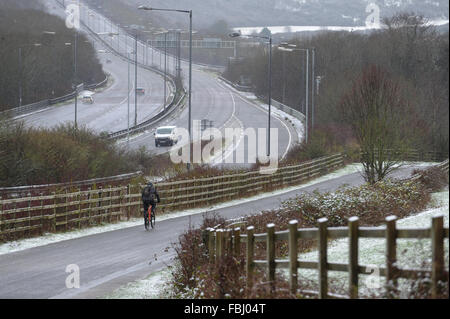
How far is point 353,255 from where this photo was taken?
8375 mm

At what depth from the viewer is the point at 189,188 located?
3412cm

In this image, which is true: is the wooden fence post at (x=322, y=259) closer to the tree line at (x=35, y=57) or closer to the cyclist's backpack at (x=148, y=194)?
the cyclist's backpack at (x=148, y=194)

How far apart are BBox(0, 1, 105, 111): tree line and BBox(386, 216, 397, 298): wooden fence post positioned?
73380mm

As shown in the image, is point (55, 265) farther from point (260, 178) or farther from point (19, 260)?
point (260, 178)

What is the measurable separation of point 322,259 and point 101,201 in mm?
19309

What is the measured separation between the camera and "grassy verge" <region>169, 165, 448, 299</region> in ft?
34.2

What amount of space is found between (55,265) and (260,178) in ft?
82.2

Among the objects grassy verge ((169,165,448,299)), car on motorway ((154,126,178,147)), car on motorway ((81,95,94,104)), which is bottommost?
car on motorway ((154,126,178,147))

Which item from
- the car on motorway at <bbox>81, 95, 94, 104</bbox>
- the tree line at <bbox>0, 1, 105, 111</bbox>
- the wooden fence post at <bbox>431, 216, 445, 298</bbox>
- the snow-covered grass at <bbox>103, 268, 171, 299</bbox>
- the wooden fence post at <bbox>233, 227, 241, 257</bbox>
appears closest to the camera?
the wooden fence post at <bbox>431, 216, 445, 298</bbox>

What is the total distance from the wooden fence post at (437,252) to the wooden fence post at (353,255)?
112cm

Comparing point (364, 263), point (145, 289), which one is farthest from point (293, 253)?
point (145, 289)

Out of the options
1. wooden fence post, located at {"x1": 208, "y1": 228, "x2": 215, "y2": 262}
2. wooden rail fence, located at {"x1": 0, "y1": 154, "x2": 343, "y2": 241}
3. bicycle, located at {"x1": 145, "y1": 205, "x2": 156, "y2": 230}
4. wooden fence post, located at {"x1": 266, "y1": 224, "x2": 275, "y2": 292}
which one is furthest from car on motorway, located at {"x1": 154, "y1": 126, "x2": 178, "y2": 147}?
wooden fence post, located at {"x1": 266, "y1": 224, "x2": 275, "y2": 292}

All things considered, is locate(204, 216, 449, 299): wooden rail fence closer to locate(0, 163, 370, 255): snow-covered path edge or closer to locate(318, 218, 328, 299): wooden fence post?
locate(318, 218, 328, 299): wooden fence post

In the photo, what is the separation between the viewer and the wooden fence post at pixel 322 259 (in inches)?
347
